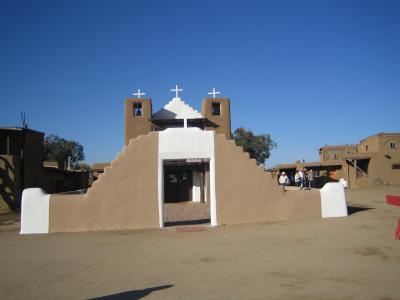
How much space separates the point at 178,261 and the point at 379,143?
3836 centimetres

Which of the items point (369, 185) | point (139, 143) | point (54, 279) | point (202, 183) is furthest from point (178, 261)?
point (369, 185)

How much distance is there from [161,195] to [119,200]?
57.2 inches

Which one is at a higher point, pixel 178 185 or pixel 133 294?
pixel 178 185

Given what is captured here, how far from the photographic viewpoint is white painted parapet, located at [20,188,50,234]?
13031mm

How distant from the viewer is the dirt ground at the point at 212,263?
6336 mm

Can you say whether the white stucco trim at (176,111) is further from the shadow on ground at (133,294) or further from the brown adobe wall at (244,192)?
the shadow on ground at (133,294)

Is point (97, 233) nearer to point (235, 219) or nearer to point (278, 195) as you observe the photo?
point (235, 219)

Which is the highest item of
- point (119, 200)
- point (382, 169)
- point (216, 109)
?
point (216, 109)

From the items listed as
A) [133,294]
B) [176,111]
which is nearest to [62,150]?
[176,111]

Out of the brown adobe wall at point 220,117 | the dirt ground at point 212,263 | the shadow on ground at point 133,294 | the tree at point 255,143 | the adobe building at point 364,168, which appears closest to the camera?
the shadow on ground at point 133,294

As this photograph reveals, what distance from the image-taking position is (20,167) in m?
24.2

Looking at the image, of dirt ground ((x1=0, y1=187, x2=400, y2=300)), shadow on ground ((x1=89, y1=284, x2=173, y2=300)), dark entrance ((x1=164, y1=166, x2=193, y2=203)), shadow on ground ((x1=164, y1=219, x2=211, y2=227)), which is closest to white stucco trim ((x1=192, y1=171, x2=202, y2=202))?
dark entrance ((x1=164, y1=166, x2=193, y2=203))

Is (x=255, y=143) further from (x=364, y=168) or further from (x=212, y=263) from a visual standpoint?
(x=212, y=263)

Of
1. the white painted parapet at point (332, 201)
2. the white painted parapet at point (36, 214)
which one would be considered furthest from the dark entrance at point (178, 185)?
the white painted parapet at point (36, 214)
